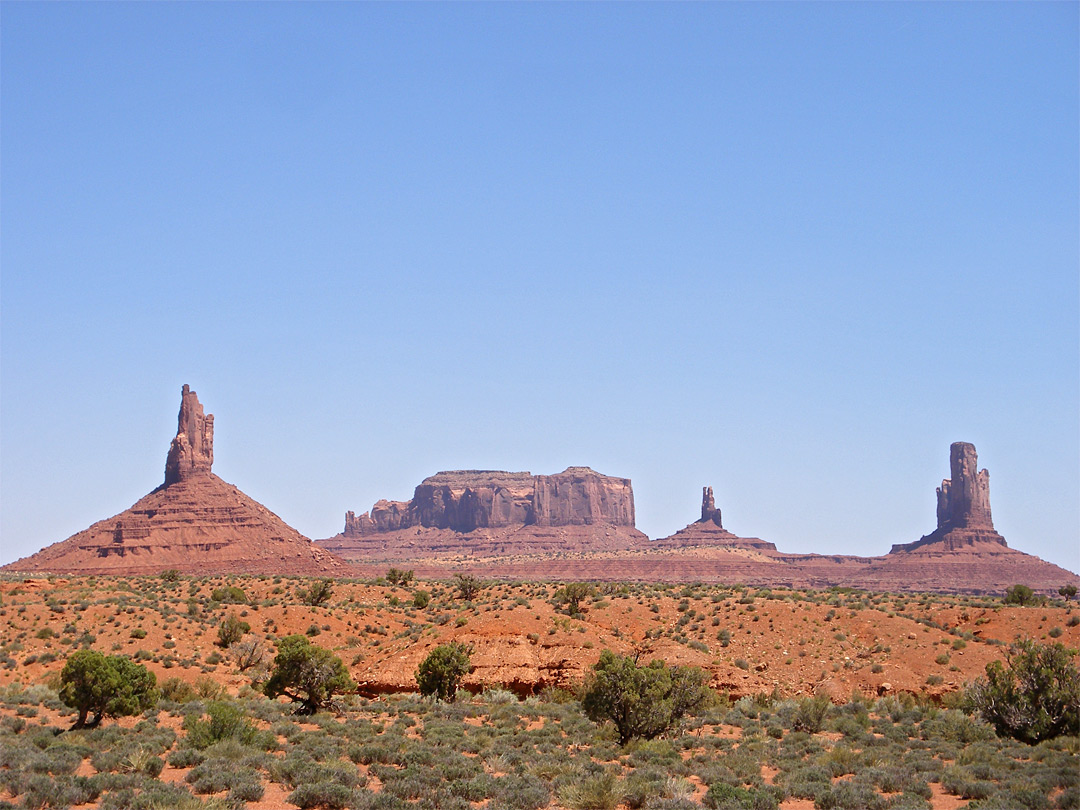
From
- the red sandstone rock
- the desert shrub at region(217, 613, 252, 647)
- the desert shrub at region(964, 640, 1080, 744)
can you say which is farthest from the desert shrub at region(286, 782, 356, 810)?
the red sandstone rock

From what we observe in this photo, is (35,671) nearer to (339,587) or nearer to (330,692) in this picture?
(330,692)

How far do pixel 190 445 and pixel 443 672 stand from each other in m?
106

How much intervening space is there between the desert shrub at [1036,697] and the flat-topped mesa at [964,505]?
5769 inches

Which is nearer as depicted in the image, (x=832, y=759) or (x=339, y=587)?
(x=832, y=759)

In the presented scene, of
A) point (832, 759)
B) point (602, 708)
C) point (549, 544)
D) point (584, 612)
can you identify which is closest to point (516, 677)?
point (584, 612)

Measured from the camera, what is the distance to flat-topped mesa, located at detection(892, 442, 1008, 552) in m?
161

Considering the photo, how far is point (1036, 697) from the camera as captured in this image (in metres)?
23.4

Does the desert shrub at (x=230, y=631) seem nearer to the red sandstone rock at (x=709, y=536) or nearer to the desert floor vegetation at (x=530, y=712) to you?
the desert floor vegetation at (x=530, y=712)

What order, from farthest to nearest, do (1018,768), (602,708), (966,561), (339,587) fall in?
(966,561), (339,587), (602,708), (1018,768)

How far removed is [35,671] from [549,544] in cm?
14970

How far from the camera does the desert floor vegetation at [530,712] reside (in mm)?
18672

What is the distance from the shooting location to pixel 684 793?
18.7m

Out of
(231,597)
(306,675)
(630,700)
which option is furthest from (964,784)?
(231,597)

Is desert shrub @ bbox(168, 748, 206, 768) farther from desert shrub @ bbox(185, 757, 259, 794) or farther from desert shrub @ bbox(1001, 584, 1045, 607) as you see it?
desert shrub @ bbox(1001, 584, 1045, 607)
